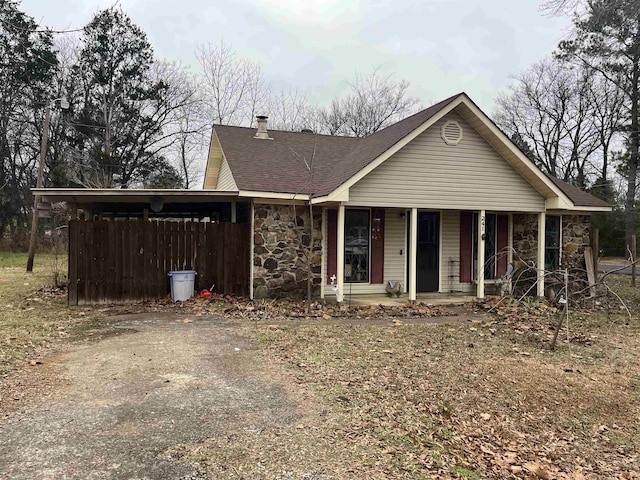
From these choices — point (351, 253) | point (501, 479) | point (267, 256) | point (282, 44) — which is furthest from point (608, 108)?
point (501, 479)

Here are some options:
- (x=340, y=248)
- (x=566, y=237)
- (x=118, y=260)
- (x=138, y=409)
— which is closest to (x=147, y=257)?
(x=118, y=260)

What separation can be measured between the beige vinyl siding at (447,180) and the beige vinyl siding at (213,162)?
5.23 meters

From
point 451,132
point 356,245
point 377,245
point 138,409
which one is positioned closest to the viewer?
point 138,409

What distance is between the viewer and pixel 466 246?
1245 centimetres

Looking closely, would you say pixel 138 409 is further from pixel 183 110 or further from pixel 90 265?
pixel 183 110

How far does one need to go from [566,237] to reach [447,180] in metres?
4.28

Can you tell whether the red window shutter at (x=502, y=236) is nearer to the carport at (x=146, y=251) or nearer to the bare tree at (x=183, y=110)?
the carport at (x=146, y=251)

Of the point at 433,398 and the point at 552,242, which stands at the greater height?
the point at 552,242

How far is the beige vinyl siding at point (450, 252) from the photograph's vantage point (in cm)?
1223

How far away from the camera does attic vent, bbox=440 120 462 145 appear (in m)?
10.5

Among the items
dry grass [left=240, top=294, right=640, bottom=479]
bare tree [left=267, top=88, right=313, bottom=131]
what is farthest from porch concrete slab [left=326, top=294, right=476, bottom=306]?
bare tree [left=267, top=88, right=313, bottom=131]

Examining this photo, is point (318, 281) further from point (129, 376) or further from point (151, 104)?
point (151, 104)

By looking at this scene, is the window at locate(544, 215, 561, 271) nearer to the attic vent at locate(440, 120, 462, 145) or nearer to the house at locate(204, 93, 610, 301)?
the house at locate(204, 93, 610, 301)

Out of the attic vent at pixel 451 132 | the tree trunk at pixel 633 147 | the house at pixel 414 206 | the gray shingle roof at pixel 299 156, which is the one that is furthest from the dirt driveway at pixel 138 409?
the tree trunk at pixel 633 147
